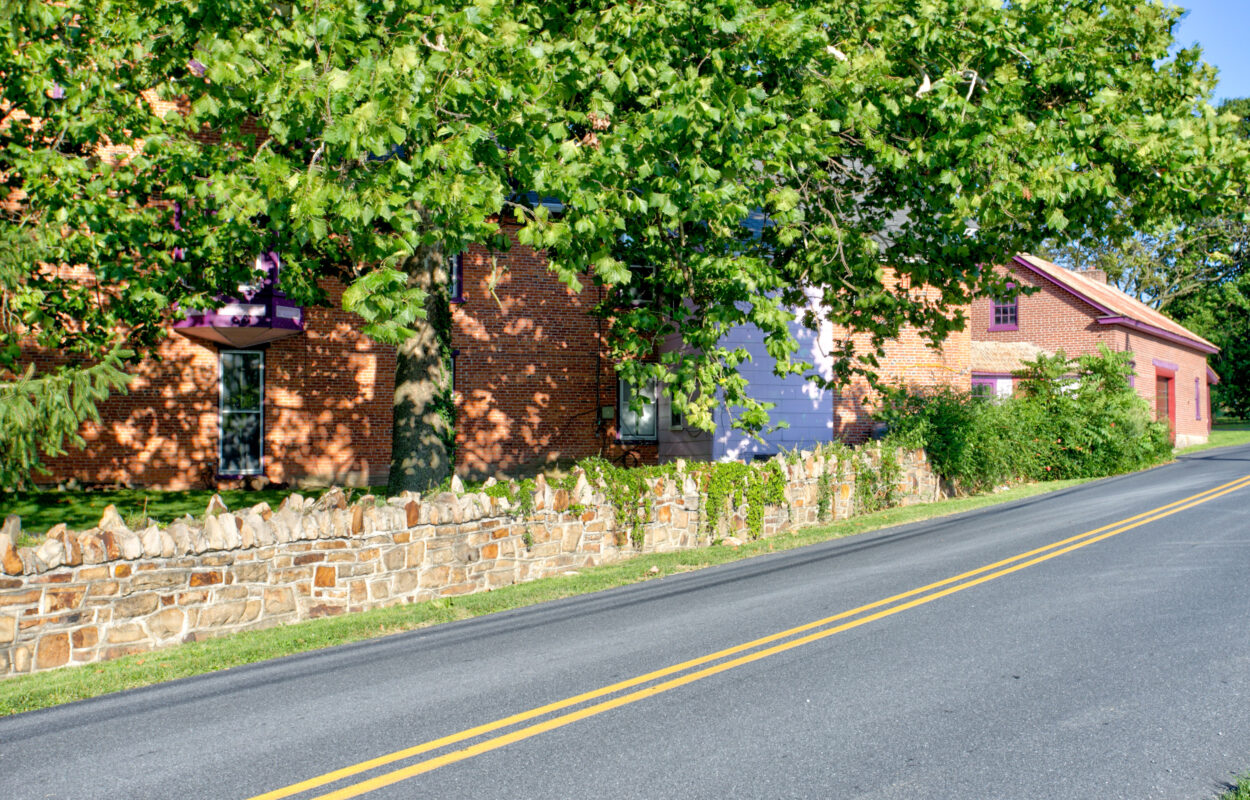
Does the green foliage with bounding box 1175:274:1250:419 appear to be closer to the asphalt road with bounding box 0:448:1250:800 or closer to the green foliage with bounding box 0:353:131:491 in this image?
the asphalt road with bounding box 0:448:1250:800

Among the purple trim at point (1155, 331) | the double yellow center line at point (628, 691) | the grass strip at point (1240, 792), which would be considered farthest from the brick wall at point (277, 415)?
the purple trim at point (1155, 331)

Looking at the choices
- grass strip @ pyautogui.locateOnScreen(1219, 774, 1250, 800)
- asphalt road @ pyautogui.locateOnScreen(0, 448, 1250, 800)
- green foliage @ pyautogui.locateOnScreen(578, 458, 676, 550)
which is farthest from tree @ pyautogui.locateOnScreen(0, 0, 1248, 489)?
grass strip @ pyautogui.locateOnScreen(1219, 774, 1250, 800)

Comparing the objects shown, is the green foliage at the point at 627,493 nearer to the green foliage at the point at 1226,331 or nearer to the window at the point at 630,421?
the window at the point at 630,421

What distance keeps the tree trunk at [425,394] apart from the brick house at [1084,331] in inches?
798

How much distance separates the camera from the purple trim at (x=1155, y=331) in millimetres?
31656

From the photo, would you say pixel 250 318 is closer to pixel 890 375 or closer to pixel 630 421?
pixel 630 421

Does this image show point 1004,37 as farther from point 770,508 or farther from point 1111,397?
point 1111,397

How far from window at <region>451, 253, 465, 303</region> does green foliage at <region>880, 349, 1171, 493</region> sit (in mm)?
10298

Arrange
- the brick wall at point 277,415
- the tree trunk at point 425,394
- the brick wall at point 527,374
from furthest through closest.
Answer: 1. the brick wall at point 527,374
2. the brick wall at point 277,415
3. the tree trunk at point 425,394

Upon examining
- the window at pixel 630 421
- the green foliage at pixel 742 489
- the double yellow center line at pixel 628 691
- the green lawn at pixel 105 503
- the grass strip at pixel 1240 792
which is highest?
the window at pixel 630 421

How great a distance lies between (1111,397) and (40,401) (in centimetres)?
2317

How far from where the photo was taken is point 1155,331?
112ft

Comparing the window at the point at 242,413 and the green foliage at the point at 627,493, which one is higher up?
the window at the point at 242,413

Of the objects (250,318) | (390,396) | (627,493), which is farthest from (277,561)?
(390,396)
